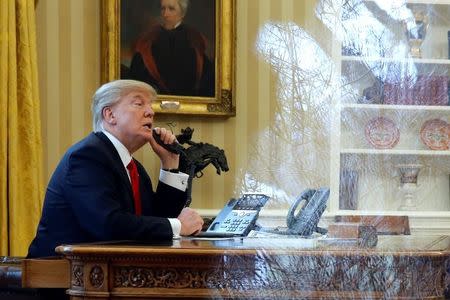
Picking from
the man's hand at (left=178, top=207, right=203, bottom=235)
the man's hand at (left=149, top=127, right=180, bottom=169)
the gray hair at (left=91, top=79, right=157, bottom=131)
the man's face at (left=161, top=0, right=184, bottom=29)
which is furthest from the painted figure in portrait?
the man's hand at (left=178, top=207, right=203, bottom=235)

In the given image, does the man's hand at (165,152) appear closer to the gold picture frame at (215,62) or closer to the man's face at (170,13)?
the gold picture frame at (215,62)

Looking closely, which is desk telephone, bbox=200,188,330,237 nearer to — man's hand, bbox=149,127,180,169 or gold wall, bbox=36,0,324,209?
man's hand, bbox=149,127,180,169

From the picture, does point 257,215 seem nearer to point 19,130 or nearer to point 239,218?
point 239,218

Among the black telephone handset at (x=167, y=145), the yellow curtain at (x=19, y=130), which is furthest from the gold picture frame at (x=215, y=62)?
the black telephone handset at (x=167, y=145)

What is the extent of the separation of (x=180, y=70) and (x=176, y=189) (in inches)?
25.8

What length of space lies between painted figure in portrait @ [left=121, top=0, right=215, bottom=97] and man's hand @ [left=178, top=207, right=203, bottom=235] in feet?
3.00

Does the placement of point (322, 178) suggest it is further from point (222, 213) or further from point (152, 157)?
point (152, 157)

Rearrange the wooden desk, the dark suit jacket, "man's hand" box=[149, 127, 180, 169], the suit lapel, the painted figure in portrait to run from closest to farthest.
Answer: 1. the wooden desk
2. the dark suit jacket
3. the suit lapel
4. "man's hand" box=[149, 127, 180, 169]
5. the painted figure in portrait

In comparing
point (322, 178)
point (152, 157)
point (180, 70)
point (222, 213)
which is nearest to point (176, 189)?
point (222, 213)

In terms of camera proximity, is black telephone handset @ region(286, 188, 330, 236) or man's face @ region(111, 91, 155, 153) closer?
black telephone handset @ region(286, 188, 330, 236)

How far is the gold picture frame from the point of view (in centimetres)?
212

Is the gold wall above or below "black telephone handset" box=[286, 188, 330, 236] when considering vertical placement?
above

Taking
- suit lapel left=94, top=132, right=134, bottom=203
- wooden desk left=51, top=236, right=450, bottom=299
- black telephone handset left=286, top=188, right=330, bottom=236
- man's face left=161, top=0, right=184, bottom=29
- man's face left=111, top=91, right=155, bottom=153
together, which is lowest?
wooden desk left=51, top=236, right=450, bottom=299

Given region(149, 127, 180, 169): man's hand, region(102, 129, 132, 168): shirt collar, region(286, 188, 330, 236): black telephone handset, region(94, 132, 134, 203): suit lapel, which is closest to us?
region(286, 188, 330, 236): black telephone handset
